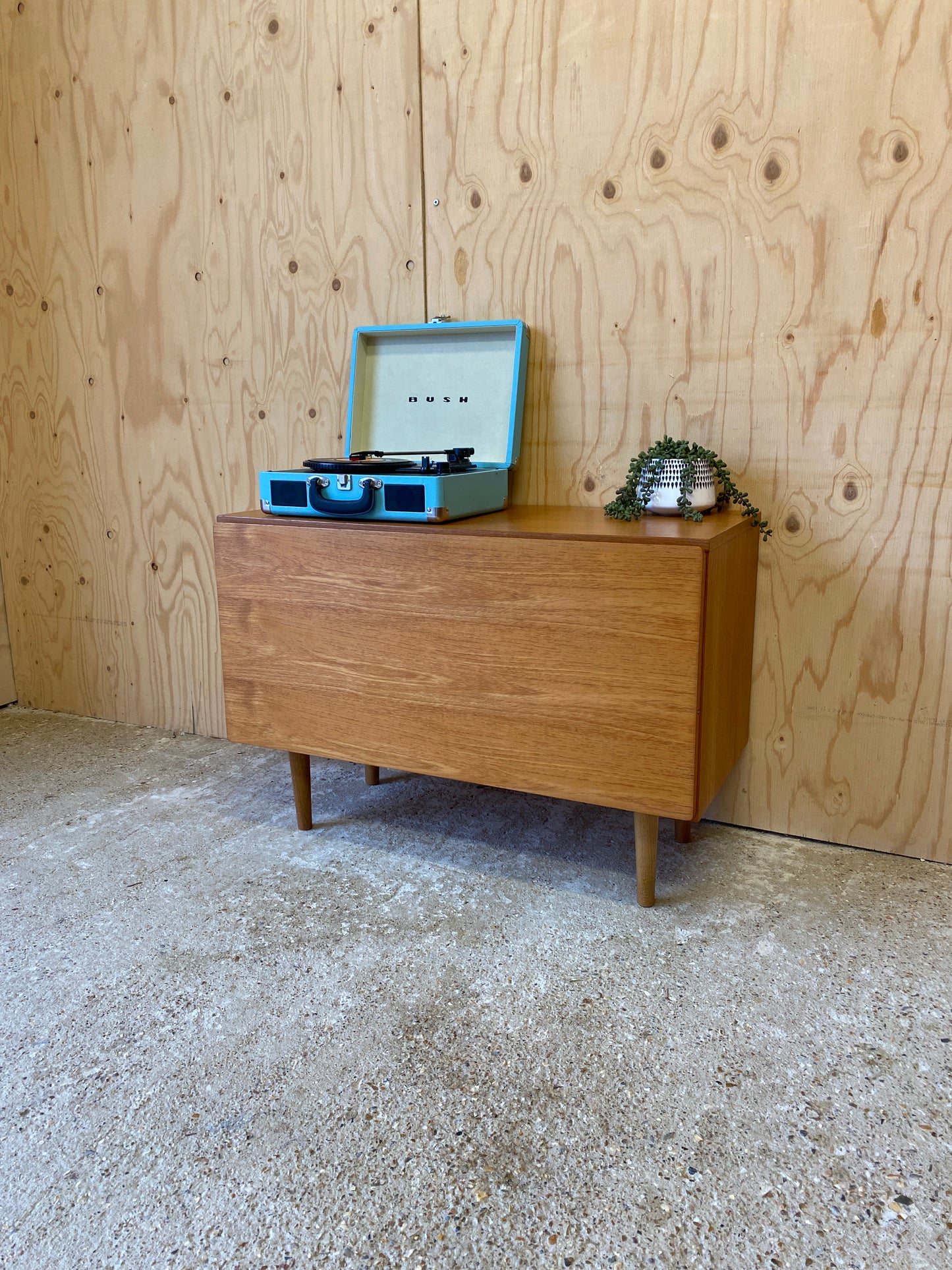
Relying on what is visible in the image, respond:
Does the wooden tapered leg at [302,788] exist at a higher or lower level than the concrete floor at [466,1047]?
higher

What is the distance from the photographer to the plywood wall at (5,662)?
279cm

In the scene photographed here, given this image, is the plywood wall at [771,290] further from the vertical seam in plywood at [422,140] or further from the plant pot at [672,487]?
the plant pot at [672,487]

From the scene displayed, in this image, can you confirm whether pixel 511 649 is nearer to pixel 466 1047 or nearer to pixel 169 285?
pixel 466 1047

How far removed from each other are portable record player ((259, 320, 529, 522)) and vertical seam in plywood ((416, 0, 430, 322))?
0.33 ft

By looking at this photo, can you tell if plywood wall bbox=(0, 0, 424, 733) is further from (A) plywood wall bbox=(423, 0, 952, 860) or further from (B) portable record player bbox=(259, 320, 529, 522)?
(A) plywood wall bbox=(423, 0, 952, 860)

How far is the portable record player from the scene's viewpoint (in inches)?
65.9

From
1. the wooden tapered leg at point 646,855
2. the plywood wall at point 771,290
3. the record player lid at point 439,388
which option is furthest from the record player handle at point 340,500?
the wooden tapered leg at point 646,855

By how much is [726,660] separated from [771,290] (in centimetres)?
71

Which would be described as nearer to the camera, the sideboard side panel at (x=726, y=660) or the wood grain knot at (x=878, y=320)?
the sideboard side panel at (x=726, y=660)

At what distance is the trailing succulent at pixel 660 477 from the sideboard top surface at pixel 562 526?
0.02 meters

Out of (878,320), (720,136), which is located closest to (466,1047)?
(878,320)

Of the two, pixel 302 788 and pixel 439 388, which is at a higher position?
pixel 439 388

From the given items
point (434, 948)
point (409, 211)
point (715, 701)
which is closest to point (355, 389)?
point (409, 211)

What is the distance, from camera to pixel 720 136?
170 centimetres
